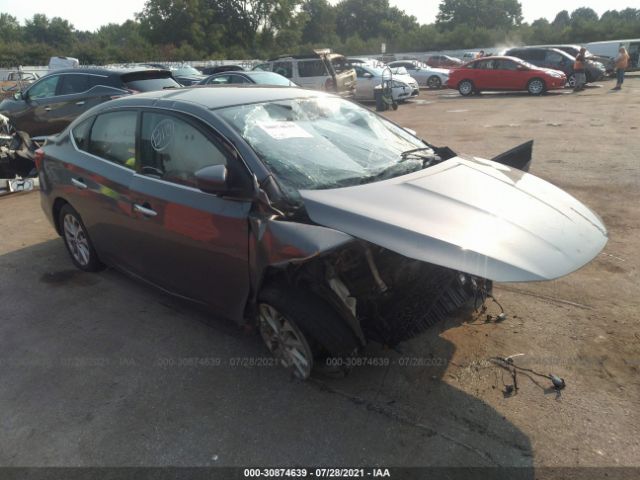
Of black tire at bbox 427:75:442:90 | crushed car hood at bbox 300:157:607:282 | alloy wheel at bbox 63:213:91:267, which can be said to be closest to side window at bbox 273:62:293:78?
black tire at bbox 427:75:442:90

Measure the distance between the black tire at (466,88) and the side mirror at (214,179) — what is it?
2057 cm

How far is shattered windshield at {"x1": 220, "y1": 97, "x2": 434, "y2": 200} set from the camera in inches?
124

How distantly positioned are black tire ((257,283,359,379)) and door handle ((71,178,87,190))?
2.30 metres

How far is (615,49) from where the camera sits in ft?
90.8

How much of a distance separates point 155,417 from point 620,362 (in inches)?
110

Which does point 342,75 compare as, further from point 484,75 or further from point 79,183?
point 79,183

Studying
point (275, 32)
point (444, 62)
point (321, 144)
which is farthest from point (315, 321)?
point (275, 32)

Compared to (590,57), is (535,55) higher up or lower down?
higher up

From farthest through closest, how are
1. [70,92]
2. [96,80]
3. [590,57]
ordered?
[590,57] < [70,92] < [96,80]

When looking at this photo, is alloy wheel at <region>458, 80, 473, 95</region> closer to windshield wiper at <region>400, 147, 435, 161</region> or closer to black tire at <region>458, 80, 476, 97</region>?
black tire at <region>458, 80, 476, 97</region>

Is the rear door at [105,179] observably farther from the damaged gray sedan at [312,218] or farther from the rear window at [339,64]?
the rear window at [339,64]

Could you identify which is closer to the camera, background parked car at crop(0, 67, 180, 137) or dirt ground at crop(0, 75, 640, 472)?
dirt ground at crop(0, 75, 640, 472)

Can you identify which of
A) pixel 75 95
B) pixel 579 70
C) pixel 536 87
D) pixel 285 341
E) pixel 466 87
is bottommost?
pixel 285 341

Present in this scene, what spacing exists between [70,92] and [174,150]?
803 centimetres
